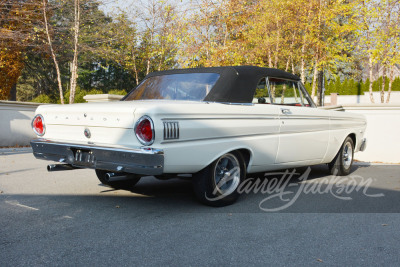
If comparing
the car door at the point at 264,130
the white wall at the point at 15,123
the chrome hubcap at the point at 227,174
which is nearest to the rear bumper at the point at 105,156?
the chrome hubcap at the point at 227,174

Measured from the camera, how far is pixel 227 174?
4.86 meters

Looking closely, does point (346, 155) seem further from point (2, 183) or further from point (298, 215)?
point (2, 183)

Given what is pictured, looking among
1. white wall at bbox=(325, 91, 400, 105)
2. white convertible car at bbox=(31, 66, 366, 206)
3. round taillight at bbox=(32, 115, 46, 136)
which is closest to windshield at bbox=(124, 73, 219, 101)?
white convertible car at bbox=(31, 66, 366, 206)

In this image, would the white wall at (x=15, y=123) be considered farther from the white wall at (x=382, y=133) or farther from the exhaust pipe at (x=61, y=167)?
the white wall at (x=382, y=133)

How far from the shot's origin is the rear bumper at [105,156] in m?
3.94

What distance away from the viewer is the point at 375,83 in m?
40.4

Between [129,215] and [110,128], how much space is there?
943 millimetres

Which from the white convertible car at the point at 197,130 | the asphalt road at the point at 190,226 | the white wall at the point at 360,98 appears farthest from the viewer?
the white wall at the point at 360,98

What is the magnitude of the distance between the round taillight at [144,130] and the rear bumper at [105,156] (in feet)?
0.29

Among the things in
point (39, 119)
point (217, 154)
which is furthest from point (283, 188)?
point (39, 119)

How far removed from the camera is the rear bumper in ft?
12.9

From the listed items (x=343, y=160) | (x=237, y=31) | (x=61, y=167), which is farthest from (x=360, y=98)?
(x=61, y=167)

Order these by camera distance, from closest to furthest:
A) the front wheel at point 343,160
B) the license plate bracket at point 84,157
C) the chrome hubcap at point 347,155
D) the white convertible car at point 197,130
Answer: the white convertible car at point 197,130 → the license plate bracket at point 84,157 → the front wheel at point 343,160 → the chrome hubcap at point 347,155

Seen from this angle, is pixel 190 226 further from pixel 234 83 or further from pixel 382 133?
pixel 382 133
